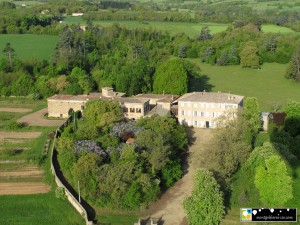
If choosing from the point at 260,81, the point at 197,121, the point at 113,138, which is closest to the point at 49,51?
the point at 260,81

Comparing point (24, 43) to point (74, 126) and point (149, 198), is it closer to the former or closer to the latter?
point (74, 126)

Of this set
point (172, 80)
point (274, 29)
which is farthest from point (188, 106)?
point (274, 29)

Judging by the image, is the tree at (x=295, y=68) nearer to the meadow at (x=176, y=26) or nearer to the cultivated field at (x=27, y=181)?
the meadow at (x=176, y=26)

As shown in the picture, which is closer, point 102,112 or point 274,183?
point 274,183

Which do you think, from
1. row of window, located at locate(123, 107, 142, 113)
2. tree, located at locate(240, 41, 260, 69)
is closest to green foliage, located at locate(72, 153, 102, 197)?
row of window, located at locate(123, 107, 142, 113)

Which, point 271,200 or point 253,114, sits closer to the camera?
point 271,200

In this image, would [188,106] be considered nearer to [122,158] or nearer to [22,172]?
[122,158]
